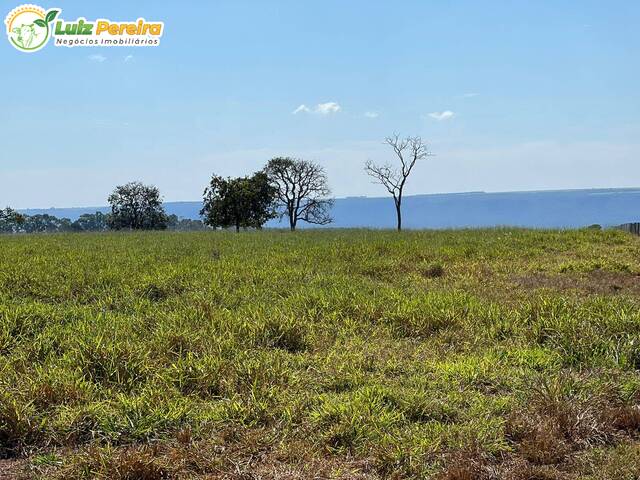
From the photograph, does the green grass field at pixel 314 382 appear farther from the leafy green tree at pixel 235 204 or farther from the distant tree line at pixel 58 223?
the distant tree line at pixel 58 223

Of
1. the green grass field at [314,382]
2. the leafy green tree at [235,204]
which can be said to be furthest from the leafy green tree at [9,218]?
the green grass field at [314,382]

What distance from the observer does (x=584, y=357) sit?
5.30 m

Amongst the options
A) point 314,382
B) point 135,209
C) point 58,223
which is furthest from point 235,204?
point 58,223

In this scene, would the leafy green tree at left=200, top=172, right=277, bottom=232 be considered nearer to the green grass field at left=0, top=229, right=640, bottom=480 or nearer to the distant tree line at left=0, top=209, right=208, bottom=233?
the distant tree line at left=0, top=209, right=208, bottom=233

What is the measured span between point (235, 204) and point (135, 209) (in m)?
25.0

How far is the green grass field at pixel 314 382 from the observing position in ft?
10.8

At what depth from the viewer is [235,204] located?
52812 millimetres

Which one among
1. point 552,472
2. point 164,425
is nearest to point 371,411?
point 552,472

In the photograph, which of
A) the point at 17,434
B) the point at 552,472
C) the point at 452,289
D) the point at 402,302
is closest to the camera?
the point at 552,472

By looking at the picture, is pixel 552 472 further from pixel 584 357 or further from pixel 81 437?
pixel 81 437

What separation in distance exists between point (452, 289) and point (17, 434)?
748cm

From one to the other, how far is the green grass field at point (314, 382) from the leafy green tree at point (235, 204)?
43504mm

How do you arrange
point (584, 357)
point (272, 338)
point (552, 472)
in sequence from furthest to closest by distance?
point (272, 338)
point (584, 357)
point (552, 472)

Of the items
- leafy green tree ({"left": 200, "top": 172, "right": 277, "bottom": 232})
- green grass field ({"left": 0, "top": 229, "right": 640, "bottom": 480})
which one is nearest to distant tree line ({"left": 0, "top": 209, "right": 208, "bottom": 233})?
leafy green tree ({"left": 200, "top": 172, "right": 277, "bottom": 232})
